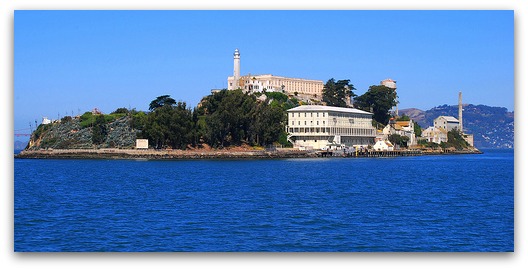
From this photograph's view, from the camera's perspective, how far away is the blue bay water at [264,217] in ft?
72.1

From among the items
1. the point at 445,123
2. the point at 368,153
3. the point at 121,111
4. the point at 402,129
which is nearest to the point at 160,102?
the point at 121,111

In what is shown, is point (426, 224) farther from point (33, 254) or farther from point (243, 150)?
point (243, 150)

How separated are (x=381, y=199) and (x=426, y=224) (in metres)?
9.50

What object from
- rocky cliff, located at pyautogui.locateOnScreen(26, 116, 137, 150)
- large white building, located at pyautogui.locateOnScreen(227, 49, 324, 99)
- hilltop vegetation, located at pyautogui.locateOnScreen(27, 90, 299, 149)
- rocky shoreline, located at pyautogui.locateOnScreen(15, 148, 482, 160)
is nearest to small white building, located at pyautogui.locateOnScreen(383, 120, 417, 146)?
large white building, located at pyautogui.locateOnScreen(227, 49, 324, 99)

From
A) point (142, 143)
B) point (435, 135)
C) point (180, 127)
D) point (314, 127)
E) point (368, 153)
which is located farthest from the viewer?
point (435, 135)

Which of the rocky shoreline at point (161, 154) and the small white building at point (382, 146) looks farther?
the small white building at point (382, 146)

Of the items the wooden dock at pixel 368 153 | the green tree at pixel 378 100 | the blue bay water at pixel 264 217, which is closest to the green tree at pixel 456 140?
the green tree at pixel 378 100

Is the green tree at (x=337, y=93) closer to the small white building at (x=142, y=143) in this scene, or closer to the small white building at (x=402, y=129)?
the small white building at (x=402, y=129)

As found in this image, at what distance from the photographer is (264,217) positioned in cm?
2811

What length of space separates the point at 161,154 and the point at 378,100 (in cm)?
5334

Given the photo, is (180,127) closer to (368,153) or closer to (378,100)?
(368,153)

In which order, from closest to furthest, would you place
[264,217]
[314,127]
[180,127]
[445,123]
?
[264,217] → [180,127] → [314,127] → [445,123]

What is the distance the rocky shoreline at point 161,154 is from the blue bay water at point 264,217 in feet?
152

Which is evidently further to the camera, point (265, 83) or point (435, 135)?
point (435, 135)
